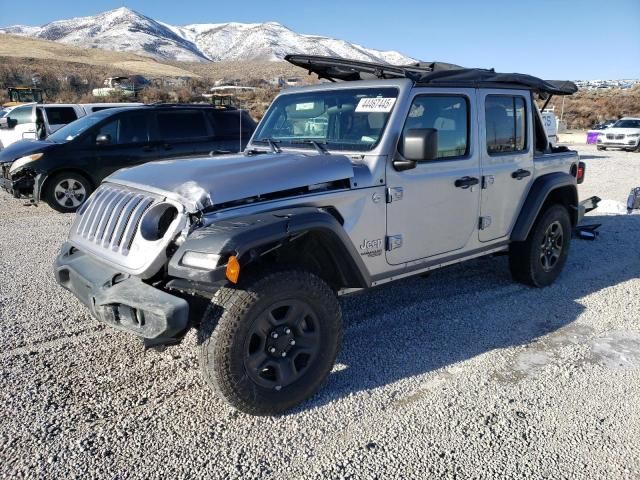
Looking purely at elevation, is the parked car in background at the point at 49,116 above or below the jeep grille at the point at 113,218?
above

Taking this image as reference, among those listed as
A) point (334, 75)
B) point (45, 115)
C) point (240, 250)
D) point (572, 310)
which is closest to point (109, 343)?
point (240, 250)

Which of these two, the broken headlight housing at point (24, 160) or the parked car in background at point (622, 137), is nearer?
the broken headlight housing at point (24, 160)

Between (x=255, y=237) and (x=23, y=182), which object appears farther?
(x=23, y=182)

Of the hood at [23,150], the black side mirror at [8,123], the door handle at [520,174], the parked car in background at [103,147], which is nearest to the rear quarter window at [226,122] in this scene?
the parked car in background at [103,147]

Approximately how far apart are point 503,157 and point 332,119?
1.63 m

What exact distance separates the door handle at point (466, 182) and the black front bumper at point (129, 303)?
239cm

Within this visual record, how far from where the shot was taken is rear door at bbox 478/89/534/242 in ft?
14.7

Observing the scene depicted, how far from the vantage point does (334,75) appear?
179 inches

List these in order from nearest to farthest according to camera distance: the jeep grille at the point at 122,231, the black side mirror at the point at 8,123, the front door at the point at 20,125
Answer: the jeep grille at the point at 122,231 < the front door at the point at 20,125 < the black side mirror at the point at 8,123

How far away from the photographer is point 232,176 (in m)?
3.16

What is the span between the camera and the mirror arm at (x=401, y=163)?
3.67 metres

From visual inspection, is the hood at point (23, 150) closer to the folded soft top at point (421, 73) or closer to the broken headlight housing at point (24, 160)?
the broken headlight housing at point (24, 160)

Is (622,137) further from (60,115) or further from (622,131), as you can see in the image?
(60,115)

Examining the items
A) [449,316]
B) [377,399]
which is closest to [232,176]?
[377,399]
